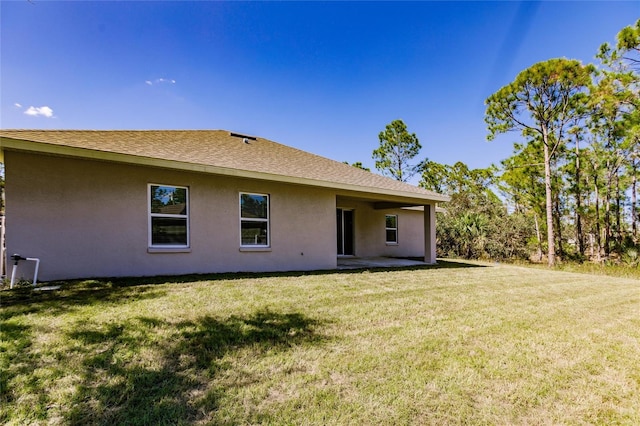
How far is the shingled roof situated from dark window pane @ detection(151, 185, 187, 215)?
2.80 ft

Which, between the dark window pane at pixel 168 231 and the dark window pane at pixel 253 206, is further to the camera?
the dark window pane at pixel 253 206

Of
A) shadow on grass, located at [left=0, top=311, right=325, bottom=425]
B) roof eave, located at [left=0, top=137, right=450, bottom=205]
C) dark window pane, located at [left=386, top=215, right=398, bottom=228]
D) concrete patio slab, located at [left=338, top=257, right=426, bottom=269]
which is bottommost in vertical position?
concrete patio slab, located at [left=338, top=257, right=426, bottom=269]

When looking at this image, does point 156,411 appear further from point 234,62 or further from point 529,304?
point 234,62

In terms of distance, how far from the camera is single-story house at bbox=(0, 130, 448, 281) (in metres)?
6.38

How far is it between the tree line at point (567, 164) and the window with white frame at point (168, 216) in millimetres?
15598

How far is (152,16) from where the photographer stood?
29.0 feet

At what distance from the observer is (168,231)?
781 cm

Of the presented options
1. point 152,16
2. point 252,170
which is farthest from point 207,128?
point 252,170

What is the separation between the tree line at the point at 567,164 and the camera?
1481 cm

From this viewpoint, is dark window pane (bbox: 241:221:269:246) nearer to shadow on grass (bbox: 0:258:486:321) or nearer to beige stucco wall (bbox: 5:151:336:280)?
beige stucco wall (bbox: 5:151:336:280)

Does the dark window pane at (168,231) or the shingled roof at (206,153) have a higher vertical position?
the shingled roof at (206,153)

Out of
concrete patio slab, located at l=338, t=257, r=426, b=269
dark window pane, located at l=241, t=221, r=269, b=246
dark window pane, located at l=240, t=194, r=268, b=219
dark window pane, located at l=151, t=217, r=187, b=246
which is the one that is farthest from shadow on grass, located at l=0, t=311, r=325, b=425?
concrete patio slab, located at l=338, t=257, r=426, b=269

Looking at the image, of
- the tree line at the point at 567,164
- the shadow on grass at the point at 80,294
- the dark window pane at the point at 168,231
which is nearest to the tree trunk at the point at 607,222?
the tree line at the point at 567,164

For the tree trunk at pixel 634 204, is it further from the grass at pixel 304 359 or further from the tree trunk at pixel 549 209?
the grass at pixel 304 359
